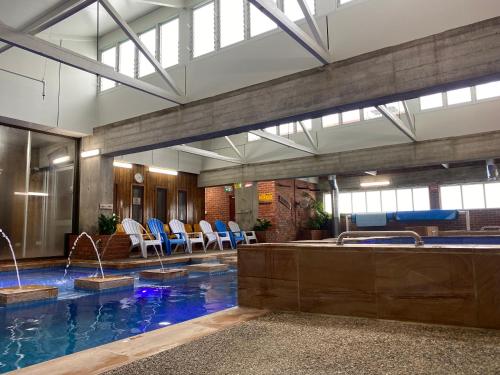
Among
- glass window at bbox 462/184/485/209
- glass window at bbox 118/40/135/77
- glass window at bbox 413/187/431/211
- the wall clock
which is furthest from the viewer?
glass window at bbox 413/187/431/211

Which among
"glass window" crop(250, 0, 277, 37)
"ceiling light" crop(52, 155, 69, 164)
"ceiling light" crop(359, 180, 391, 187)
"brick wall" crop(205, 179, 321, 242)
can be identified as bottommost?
"brick wall" crop(205, 179, 321, 242)

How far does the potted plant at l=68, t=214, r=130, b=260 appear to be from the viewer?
28.2 feet

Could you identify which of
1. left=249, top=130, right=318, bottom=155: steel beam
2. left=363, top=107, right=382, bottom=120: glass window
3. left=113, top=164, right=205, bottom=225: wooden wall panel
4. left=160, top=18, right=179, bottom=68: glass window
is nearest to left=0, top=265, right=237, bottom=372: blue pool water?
left=249, top=130, right=318, bottom=155: steel beam

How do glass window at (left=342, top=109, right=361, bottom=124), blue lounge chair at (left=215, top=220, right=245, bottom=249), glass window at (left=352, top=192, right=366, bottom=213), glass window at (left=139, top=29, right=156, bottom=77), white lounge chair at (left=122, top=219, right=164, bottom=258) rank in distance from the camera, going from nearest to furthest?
white lounge chair at (left=122, top=219, right=164, bottom=258) → glass window at (left=139, top=29, right=156, bottom=77) → glass window at (left=342, top=109, right=361, bottom=124) → blue lounge chair at (left=215, top=220, right=245, bottom=249) → glass window at (left=352, top=192, right=366, bottom=213)

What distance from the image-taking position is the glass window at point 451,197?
1385 centimetres

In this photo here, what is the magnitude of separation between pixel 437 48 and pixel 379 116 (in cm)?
550

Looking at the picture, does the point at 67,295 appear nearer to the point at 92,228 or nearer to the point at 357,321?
the point at 357,321

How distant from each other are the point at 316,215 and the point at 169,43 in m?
9.60

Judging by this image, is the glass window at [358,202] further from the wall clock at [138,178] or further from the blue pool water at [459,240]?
the blue pool water at [459,240]

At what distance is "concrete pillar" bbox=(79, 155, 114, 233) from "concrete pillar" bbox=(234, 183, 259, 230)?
17.3 ft

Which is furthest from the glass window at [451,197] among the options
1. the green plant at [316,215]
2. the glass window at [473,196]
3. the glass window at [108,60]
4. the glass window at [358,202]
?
the glass window at [108,60]

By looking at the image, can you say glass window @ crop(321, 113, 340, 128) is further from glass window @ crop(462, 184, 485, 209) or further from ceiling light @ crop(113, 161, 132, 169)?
ceiling light @ crop(113, 161, 132, 169)

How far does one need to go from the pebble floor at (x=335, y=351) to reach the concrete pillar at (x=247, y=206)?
11.4m

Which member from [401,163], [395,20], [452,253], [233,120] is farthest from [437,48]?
[401,163]
